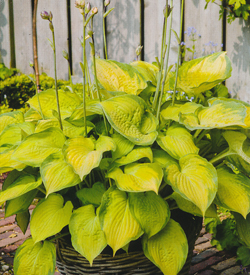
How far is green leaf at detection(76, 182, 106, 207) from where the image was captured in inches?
46.7

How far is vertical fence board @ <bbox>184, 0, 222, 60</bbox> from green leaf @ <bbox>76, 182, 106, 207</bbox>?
212 centimetres

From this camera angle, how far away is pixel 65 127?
51.0 inches

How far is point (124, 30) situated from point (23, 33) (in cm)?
152

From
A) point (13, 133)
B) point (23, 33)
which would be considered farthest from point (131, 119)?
point (23, 33)

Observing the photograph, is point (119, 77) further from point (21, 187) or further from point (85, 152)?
point (21, 187)

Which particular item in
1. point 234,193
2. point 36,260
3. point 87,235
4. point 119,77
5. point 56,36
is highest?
point 56,36

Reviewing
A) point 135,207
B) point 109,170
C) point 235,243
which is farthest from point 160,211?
point 235,243

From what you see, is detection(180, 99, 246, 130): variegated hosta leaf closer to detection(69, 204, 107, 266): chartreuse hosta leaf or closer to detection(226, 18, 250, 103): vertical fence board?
detection(69, 204, 107, 266): chartreuse hosta leaf

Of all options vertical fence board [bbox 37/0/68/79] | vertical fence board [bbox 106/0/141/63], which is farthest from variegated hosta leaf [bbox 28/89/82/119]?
vertical fence board [bbox 37/0/68/79]

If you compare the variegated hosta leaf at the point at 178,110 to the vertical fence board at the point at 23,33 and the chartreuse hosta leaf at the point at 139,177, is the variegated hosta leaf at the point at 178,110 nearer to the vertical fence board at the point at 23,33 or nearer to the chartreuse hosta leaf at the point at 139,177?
the chartreuse hosta leaf at the point at 139,177

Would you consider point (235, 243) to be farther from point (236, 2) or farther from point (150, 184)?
point (236, 2)

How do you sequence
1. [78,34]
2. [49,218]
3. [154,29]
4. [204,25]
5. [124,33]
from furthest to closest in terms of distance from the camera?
1. [78,34]
2. [124,33]
3. [154,29]
4. [204,25]
5. [49,218]

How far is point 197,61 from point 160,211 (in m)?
0.69

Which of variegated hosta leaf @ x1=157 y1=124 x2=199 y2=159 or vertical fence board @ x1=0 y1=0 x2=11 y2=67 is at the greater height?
vertical fence board @ x1=0 y1=0 x2=11 y2=67
